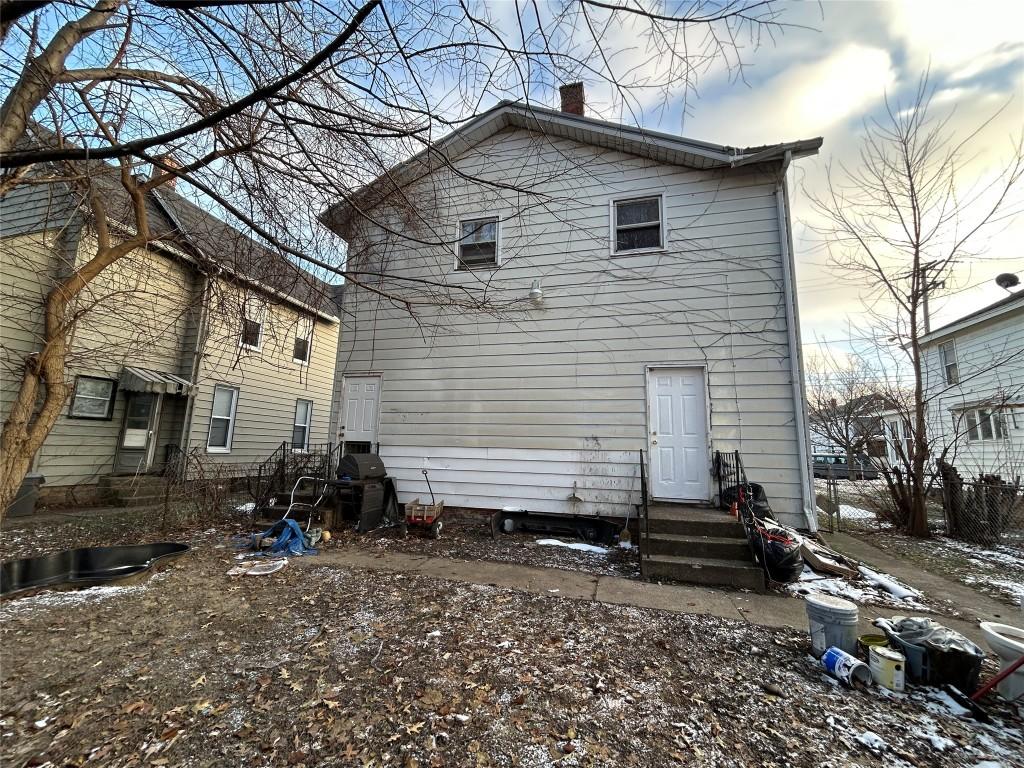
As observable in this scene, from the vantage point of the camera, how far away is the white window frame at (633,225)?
693 centimetres

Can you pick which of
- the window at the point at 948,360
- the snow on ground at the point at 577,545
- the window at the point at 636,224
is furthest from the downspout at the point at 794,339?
the window at the point at 948,360

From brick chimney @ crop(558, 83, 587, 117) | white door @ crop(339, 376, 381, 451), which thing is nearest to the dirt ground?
brick chimney @ crop(558, 83, 587, 117)

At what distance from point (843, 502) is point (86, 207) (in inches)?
652

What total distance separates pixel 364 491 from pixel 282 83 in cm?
576

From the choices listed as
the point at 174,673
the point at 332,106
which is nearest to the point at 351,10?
the point at 332,106

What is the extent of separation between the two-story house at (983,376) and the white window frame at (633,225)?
8.88 metres

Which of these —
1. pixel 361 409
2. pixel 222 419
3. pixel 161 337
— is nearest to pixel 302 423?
pixel 222 419

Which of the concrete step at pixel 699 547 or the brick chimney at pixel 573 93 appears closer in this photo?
the brick chimney at pixel 573 93

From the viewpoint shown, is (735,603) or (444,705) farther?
(735,603)

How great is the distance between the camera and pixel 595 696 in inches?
101

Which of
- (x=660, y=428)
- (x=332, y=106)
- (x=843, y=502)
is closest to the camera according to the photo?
(x=332, y=106)

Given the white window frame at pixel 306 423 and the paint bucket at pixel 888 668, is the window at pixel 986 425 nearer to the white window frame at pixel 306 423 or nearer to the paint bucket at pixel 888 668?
the paint bucket at pixel 888 668

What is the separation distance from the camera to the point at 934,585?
4715 millimetres

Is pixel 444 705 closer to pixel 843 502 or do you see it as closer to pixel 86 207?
pixel 86 207
